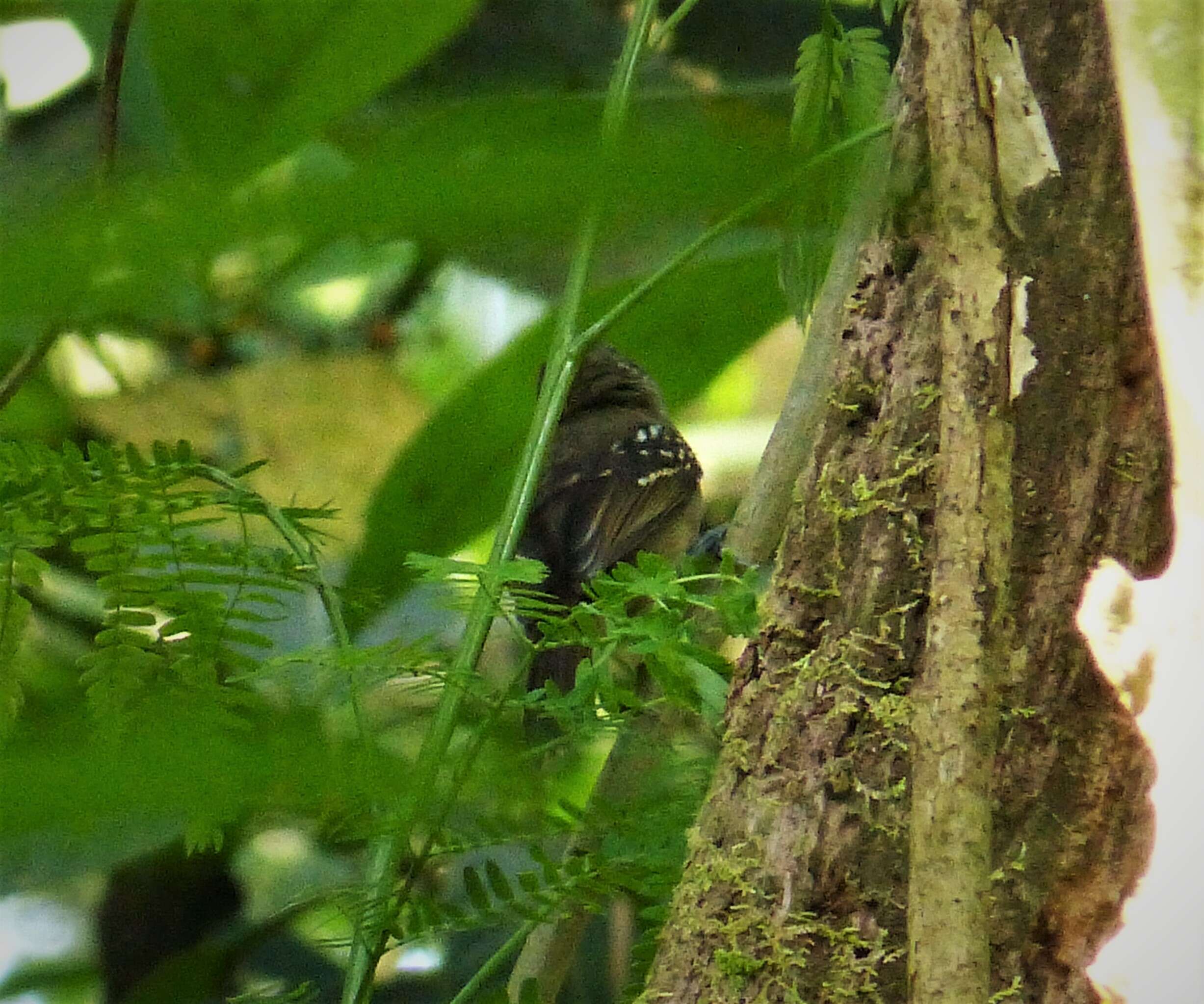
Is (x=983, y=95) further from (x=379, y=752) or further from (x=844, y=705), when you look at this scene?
(x=379, y=752)

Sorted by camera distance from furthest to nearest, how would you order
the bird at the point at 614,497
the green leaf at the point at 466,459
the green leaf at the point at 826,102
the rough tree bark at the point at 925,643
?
the bird at the point at 614,497 < the green leaf at the point at 466,459 < the green leaf at the point at 826,102 < the rough tree bark at the point at 925,643

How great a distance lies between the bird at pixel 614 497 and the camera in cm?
258

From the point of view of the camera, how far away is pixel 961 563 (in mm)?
850

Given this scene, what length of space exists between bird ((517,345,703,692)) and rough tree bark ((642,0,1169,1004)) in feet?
4.59

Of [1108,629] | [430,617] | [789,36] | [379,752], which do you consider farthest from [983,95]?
[789,36]

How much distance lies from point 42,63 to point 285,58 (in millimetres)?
1884

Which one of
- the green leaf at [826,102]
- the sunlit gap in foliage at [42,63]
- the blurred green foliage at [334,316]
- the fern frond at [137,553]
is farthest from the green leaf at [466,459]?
the sunlit gap in foliage at [42,63]

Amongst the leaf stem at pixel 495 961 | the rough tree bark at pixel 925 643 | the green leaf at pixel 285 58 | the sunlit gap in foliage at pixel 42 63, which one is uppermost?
the sunlit gap in foliage at pixel 42 63

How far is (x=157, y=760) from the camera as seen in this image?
9.9 inches

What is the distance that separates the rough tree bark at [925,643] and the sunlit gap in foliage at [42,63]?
94.7 inches

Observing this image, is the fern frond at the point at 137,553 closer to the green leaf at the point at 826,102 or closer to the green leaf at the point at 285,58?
the green leaf at the point at 285,58

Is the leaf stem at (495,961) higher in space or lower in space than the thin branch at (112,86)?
lower

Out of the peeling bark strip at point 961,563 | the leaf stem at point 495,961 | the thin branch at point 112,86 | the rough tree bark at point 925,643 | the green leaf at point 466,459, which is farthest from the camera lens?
the green leaf at point 466,459

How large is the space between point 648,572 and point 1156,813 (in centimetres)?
45
